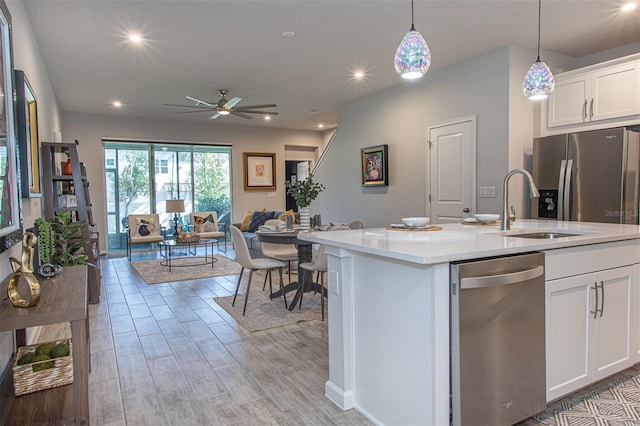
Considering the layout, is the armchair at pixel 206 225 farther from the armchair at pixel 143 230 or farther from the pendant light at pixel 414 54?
the pendant light at pixel 414 54

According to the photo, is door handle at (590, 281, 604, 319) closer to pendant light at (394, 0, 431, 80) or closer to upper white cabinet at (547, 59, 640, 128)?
pendant light at (394, 0, 431, 80)

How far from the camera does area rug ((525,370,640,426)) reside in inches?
79.2

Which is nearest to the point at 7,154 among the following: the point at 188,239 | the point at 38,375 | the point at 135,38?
the point at 38,375

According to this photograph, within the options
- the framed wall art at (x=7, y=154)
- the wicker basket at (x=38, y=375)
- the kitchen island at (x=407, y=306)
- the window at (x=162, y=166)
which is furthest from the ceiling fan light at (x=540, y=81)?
the window at (x=162, y=166)

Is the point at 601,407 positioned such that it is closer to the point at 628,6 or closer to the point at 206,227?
the point at 628,6

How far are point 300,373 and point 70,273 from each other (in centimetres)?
163

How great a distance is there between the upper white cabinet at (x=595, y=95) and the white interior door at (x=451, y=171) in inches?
36.4

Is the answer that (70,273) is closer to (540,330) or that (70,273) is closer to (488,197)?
(540,330)

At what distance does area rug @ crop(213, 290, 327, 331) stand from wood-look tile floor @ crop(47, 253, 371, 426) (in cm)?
10

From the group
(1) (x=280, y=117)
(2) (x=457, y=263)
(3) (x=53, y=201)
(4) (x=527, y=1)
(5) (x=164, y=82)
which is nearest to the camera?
(2) (x=457, y=263)

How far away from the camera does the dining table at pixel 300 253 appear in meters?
3.95

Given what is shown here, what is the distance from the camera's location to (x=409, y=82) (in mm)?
5754

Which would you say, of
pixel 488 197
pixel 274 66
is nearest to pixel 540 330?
pixel 488 197

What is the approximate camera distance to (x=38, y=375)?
7.54 feet
